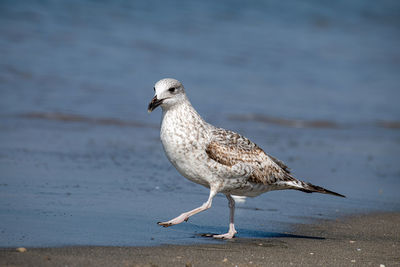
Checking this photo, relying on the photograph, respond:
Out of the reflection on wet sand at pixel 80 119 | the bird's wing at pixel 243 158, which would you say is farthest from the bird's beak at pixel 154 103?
the reflection on wet sand at pixel 80 119

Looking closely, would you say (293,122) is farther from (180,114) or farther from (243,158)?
(180,114)

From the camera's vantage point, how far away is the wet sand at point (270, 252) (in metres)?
5.02

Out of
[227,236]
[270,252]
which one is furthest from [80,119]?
[270,252]

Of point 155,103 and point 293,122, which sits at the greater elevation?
point 293,122

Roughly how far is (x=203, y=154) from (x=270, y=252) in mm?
1141

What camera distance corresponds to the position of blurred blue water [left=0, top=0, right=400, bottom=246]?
22.6ft

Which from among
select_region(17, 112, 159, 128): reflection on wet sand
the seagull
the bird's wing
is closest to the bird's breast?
the seagull

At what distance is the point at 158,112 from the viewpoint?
1302cm

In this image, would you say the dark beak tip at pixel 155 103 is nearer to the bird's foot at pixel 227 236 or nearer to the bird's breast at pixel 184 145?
the bird's breast at pixel 184 145

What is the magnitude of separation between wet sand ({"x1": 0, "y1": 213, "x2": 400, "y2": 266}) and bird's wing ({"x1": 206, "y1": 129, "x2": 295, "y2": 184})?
621mm

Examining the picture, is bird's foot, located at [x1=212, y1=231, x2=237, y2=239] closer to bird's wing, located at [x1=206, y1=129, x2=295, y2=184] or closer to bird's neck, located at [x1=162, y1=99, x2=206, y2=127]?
bird's wing, located at [x1=206, y1=129, x2=295, y2=184]

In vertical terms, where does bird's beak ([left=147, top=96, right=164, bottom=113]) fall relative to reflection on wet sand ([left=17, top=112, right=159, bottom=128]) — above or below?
below

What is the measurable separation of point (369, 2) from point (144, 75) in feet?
70.6

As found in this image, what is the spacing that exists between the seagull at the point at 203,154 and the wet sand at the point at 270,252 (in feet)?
1.72
